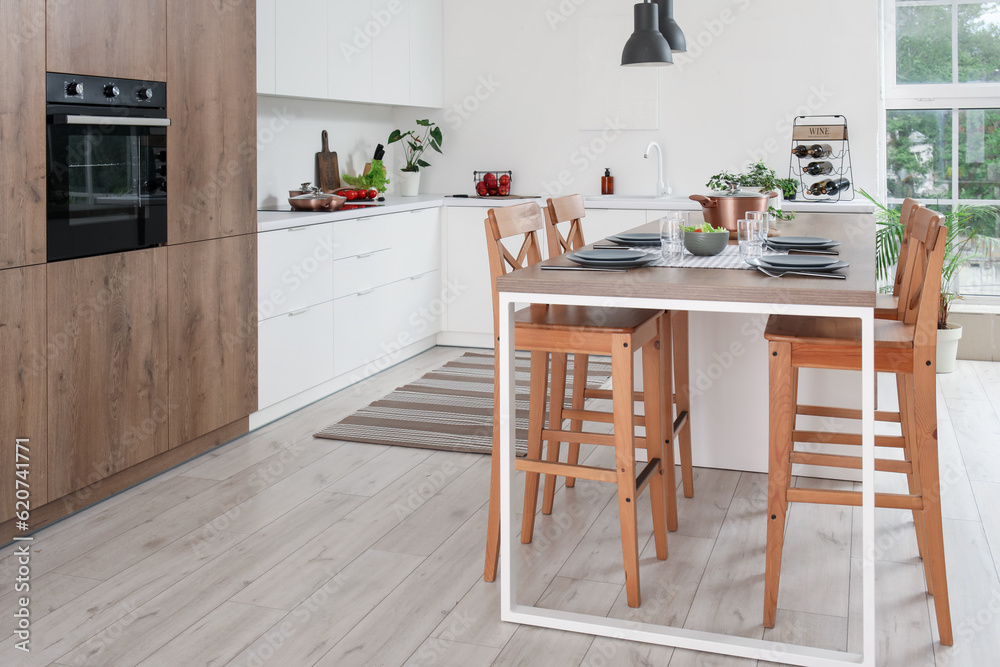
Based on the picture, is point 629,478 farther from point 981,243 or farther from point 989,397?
point 981,243

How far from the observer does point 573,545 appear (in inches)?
105

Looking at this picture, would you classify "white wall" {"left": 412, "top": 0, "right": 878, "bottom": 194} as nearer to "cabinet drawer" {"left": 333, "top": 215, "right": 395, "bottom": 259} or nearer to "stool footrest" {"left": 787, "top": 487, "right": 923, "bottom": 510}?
"cabinet drawer" {"left": 333, "top": 215, "right": 395, "bottom": 259}

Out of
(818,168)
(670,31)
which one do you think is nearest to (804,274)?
(670,31)

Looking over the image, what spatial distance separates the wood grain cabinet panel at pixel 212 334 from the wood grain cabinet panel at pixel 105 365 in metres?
0.08

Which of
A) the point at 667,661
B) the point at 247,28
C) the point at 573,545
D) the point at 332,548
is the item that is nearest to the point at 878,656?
the point at 667,661

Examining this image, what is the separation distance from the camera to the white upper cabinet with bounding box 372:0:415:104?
16.3ft

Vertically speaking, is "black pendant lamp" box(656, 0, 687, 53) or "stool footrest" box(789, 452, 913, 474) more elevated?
"black pendant lamp" box(656, 0, 687, 53)

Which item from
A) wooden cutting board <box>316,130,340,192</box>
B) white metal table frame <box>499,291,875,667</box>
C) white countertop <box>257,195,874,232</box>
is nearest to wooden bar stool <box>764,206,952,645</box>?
white metal table frame <box>499,291,875,667</box>

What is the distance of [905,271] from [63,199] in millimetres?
2427

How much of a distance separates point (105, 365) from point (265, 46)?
1.70m

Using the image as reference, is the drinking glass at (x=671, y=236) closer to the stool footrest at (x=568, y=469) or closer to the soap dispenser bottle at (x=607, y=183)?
the stool footrest at (x=568, y=469)

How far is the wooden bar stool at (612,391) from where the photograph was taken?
7.23 feet

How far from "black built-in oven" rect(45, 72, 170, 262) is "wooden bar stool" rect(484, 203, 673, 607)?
1.27 m

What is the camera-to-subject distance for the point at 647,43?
300 cm
